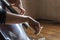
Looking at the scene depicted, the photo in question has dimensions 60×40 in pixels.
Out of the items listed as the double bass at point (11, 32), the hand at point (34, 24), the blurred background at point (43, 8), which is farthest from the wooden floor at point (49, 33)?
the hand at point (34, 24)

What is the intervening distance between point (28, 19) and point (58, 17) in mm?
3146

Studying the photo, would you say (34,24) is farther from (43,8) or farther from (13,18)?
(43,8)

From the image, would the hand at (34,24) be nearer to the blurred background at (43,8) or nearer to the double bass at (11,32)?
the double bass at (11,32)

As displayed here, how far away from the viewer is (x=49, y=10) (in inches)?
147

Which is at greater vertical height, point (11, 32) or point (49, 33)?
point (11, 32)

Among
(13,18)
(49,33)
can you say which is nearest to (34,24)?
(13,18)

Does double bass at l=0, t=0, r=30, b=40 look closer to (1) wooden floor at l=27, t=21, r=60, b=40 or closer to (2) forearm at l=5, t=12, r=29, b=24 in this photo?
(2) forearm at l=5, t=12, r=29, b=24

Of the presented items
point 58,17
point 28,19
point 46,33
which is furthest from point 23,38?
point 58,17

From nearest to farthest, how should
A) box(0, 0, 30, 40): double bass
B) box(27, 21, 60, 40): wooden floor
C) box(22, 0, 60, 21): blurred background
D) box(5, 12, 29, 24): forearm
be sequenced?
box(5, 12, 29, 24): forearm < box(0, 0, 30, 40): double bass < box(27, 21, 60, 40): wooden floor < box(22, 0, 60, 21): blurred background

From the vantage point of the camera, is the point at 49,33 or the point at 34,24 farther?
the point at 49,33

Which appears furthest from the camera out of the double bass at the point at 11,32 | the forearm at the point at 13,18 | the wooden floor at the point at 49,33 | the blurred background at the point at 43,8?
the blurred background at the point at 43,8

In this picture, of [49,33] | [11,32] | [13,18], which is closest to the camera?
[13,18]

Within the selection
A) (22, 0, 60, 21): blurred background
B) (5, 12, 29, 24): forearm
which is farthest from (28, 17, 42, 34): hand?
(22, 0, 60, 21): blurred background

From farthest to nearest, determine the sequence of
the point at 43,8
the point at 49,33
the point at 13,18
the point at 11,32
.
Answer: the point at 43,8, the point at 49,33, the point at 11,32, the point at 13,18
